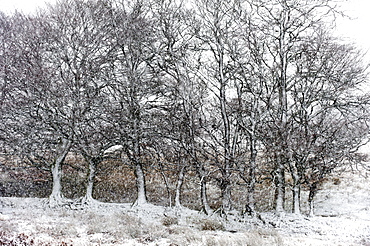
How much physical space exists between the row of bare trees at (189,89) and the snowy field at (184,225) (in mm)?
886

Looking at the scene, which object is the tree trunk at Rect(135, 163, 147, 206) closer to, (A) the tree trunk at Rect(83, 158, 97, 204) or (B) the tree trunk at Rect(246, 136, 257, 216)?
(A) the tree trunk at Rect(83, 158, 97, 204)

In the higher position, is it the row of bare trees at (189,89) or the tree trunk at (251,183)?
A: the row of bare trees at (189,89)

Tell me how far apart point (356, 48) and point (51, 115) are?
41.1 feet

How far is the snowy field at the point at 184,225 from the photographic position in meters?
6.94

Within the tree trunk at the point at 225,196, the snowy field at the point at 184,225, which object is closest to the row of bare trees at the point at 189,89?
the tree trunk at the point at 225,196

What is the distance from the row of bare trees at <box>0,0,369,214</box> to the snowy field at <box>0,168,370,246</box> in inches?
34.9

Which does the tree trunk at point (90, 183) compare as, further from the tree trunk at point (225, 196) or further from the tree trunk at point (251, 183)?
the tree trunk at point (251, 183)

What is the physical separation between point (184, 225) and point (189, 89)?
494 cm

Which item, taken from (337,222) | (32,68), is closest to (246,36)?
(337,222)

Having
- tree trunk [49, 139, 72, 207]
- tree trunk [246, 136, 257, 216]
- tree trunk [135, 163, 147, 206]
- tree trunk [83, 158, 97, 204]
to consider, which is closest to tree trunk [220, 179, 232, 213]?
tree trunk [246, 136, 257, 216]

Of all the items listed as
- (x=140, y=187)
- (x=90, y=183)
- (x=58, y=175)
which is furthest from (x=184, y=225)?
(x=58, y=175)

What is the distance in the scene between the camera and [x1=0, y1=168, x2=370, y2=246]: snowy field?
6938 mm

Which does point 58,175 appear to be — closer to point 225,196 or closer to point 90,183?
point 90,183

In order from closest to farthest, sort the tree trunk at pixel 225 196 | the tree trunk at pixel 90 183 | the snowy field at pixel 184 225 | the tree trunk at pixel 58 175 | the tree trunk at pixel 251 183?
the snowy field at pixel 184 225
the tree trunk at pixel 251 183
the tree trunk at pixel 225 196
the tree trunk at pixel 58 175
the tree trunk at pixel 90 183
